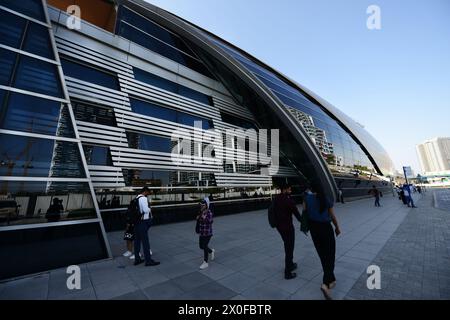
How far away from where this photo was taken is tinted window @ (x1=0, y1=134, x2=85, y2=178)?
5.07 metres

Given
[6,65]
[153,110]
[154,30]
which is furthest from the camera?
[154,30]

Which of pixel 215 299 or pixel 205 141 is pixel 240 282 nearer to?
pixel 215 299

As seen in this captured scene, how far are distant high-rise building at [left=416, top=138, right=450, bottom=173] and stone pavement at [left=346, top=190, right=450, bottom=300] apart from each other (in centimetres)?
20366

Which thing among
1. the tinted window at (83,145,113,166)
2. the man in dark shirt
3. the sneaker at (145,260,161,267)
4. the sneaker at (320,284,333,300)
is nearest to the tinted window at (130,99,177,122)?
the tinted window at (83,145,113,166)

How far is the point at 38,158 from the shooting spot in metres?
5.45

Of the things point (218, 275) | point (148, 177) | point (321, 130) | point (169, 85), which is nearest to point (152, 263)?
point (218, 275)

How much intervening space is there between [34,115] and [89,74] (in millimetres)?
4918

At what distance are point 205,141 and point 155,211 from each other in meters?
5.29

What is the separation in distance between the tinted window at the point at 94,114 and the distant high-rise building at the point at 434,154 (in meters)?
211

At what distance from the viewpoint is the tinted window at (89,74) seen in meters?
8.97

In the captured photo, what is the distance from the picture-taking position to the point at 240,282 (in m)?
4.14

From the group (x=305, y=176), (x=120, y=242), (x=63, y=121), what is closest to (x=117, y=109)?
(x=63, y=121)

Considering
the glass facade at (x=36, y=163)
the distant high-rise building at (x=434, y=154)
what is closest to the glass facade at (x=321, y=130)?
the glass facade at (x=36, y=163)

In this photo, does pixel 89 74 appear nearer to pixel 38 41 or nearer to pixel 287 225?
pixel 38 41
